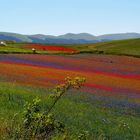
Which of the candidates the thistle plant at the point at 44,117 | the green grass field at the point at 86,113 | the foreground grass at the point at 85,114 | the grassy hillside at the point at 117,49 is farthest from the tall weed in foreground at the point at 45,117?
the grassy hillside at the point at 117,49

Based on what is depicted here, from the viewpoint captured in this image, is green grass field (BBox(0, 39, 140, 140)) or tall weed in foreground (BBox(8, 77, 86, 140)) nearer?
tall weed in foreground (BBox(8, 77, 86, 140))

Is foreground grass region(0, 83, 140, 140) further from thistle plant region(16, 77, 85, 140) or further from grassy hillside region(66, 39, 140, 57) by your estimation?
grassy hillside region(66, 39, 140, 57)

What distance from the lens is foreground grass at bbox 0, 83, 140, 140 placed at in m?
16.4

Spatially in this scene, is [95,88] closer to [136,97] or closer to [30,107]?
[136,97]

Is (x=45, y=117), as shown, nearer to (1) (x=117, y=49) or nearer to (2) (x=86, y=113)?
(2) (x=86, y=113)

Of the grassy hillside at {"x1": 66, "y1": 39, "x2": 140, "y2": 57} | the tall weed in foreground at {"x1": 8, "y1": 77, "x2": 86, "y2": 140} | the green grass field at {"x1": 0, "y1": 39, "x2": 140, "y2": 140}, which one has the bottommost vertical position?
the grassy hillside at {"x1": 66, "y1": 39, "x2": 140, "y2": 57}

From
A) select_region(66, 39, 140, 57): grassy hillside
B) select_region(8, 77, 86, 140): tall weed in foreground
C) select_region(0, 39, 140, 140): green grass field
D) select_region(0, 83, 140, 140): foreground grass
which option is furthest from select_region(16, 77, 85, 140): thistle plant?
select_region(66, 39, 140, 57): grassy hillside

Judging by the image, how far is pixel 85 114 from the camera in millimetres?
19578

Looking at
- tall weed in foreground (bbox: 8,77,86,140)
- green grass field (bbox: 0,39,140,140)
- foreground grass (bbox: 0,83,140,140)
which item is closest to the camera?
tall weed in foreground (bbox: 8,77,86,140)

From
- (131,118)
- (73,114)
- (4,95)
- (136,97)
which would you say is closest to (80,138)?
(73,114)

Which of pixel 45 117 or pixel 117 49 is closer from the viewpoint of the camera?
pixel 45 117

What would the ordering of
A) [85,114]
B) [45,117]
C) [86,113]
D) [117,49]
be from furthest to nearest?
[117,49]
[86,113]
[85,114]
[45,117]

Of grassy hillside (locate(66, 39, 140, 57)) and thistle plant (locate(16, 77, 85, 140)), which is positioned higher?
thistle plant (locate(16, 77, 85, 140))

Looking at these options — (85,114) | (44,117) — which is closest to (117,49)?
(85,114)
